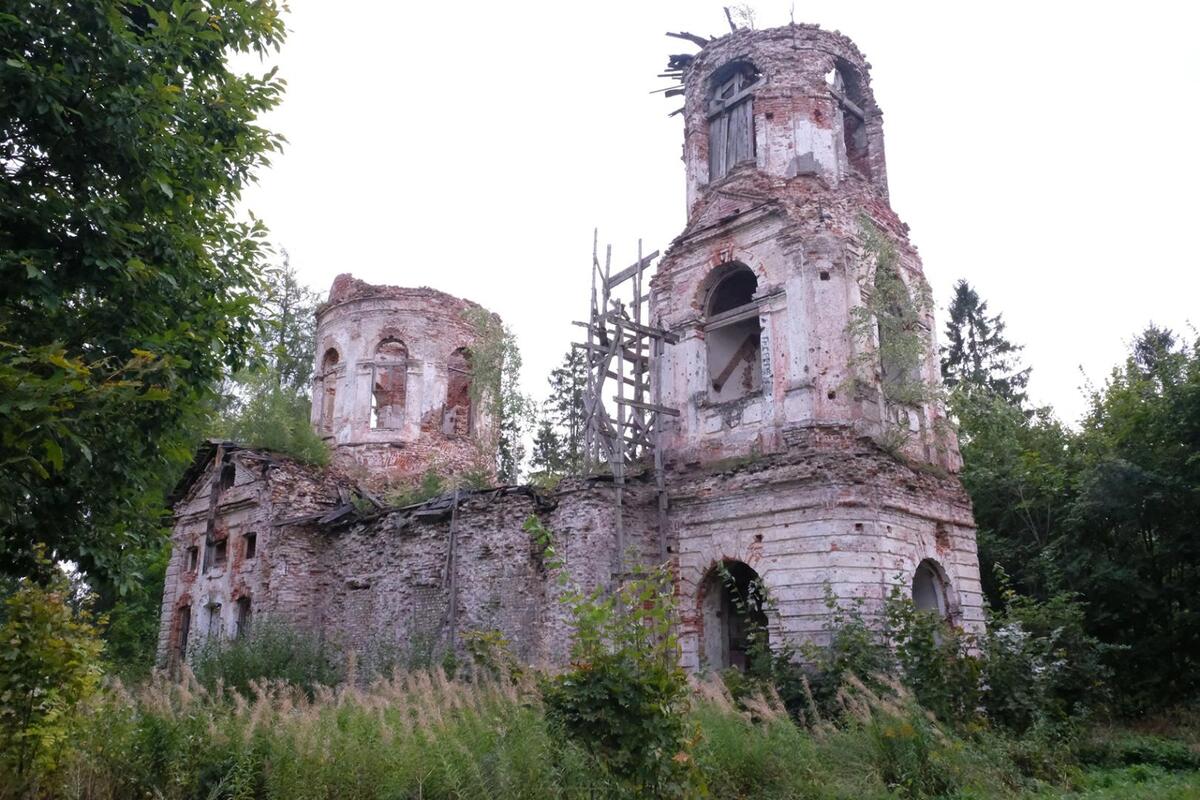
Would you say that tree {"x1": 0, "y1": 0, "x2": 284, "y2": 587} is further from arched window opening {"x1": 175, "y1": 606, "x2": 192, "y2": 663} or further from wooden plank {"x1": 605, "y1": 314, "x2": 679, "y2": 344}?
arched window opening {"x1": 175, "y1": 606, "x2": 192, "y2": 663}

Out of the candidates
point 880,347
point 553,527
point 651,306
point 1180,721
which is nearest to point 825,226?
point 880,347

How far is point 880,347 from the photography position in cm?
1413

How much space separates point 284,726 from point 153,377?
2.96m

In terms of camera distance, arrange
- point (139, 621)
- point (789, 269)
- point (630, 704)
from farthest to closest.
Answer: point (139, 621), point (789, 269), point (630, 704)

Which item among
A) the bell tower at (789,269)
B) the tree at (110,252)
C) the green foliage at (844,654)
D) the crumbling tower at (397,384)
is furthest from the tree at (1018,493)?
the tree at (110,252)

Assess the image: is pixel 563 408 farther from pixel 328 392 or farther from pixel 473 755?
pixel 473 755

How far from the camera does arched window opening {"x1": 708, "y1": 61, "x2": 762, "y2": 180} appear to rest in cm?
1603

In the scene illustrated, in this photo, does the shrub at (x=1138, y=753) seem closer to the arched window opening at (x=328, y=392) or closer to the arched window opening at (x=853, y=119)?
the arched window opening at (x=853, y=119)

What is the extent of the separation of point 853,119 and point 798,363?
585cm

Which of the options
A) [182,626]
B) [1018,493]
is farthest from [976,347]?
[182,626]

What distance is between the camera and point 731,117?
54.1 ft

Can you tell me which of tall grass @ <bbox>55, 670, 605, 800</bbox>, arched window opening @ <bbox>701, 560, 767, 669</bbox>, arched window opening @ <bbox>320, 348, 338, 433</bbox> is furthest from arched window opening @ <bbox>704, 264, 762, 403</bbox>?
arched window opening @ <bbox>320, 348, 338, 433</bbox>

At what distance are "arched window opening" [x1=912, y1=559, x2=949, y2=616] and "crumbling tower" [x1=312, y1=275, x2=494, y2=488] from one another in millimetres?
11800

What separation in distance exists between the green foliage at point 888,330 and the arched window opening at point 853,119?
246 cm
